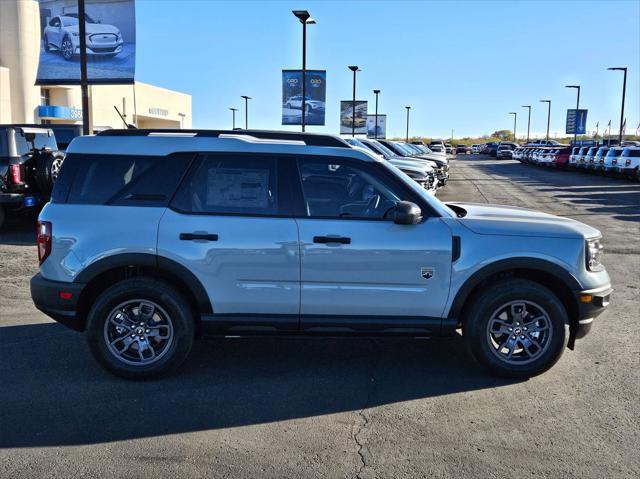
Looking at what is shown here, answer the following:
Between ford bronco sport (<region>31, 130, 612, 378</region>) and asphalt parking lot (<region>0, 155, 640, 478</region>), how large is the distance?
378 mm

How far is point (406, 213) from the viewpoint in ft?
15.8

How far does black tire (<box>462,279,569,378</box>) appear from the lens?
5031 mm

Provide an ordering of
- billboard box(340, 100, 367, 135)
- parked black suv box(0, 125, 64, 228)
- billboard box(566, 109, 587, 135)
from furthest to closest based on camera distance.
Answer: billboard box(566, 109, 587, 135), billboard box(340, 100, 367, 135), parked black suv box(0, 125, 64, 228)

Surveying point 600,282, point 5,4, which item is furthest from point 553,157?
point 600,282

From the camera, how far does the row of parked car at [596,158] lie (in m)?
31.8

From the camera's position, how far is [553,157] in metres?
48.4

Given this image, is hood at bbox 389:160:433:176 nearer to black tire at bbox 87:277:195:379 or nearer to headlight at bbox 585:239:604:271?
headlight at bbox 585:239:604:271

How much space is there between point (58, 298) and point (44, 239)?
475mm

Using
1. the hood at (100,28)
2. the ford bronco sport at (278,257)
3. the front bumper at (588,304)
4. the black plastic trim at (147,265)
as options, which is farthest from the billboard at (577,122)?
the black plastic trim at (147,265)

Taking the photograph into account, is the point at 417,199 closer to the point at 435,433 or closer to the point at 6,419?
the point at 435,433

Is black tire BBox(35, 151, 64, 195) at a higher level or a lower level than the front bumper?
higher

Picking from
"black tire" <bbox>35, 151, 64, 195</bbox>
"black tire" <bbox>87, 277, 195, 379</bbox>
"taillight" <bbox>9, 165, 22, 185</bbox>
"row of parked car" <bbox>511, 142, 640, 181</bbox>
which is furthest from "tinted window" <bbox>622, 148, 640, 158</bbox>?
"black tire" <bbox>87, 277, 195, 379</bbox>

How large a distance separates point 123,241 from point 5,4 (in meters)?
46.9

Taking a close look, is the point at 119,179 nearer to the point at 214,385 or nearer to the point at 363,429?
the point at 214,385
